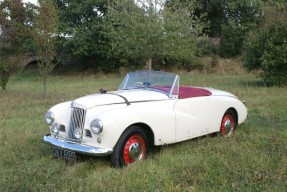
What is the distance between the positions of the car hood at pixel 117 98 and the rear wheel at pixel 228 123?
64.5 inches

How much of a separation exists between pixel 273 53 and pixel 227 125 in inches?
404

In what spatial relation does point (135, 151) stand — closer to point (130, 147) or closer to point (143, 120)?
point (130, 147)

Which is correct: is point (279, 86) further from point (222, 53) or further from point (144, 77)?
point (222, 53)

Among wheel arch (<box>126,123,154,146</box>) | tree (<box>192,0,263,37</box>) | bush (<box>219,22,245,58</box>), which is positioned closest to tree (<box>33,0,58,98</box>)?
wheel arch (<box>126,123,154,146</box>)

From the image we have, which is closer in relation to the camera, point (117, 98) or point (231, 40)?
point (117, 98)

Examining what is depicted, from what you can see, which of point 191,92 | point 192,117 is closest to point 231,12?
point 191,92

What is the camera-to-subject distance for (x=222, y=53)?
1198 inches

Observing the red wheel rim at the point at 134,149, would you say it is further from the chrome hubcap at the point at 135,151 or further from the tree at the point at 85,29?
the tree at the point at 85,29

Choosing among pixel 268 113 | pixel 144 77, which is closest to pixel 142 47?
pixel 268 113

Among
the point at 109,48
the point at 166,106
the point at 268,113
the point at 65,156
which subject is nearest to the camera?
the point at 65,156

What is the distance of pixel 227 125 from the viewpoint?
7.32 metres

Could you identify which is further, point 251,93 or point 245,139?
point 251,93

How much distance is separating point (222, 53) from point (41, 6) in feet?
60.4

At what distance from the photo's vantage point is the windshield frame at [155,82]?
6449 millimetres
